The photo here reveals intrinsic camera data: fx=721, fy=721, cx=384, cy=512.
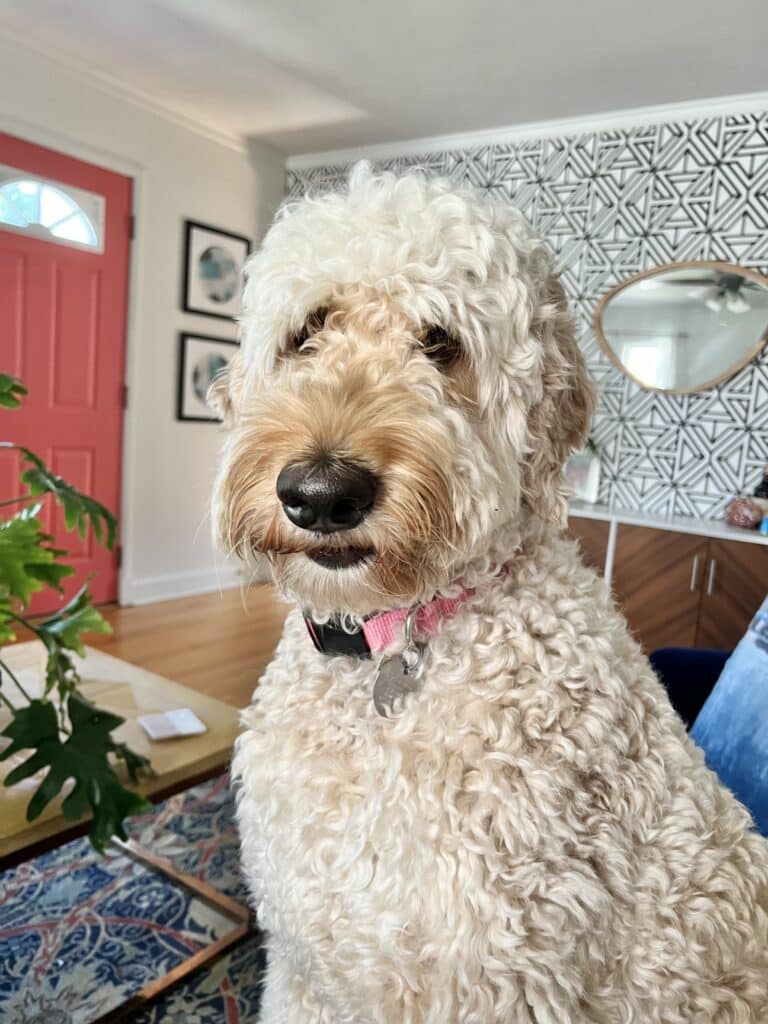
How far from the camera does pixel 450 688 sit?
81 centimetres

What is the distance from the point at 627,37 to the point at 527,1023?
12.0ft

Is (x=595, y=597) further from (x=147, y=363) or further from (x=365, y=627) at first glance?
(x=147, y=363)

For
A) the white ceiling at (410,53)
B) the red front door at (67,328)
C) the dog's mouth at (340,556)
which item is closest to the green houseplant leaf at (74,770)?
the dog's mouth at (340,556)

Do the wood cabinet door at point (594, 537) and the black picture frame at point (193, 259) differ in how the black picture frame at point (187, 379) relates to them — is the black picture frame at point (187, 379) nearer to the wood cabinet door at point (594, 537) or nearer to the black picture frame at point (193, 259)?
the black picture frame at point (193, 259)

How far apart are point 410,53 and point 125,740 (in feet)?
10.9

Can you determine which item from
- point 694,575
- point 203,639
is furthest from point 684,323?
point 203,639

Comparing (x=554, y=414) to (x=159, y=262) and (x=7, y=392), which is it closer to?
(x=7, y=392)

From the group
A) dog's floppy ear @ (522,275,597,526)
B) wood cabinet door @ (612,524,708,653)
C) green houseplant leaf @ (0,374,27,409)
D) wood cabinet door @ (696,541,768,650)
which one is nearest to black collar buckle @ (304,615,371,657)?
dog's floppy ear @ (522,275,597,526)

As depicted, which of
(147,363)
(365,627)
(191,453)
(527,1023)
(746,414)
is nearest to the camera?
(527,1023)

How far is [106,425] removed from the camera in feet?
13.7

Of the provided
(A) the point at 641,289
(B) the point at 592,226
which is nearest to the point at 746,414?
(A) the point at 641,289

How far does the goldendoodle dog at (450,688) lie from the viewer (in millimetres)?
730

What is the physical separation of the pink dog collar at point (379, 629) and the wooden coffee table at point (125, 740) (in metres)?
0.77

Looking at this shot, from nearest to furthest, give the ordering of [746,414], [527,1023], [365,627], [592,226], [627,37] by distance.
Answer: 1. [527,1023]
2. [365,627]
3. [627,37]
4. [746,414]
5. [592,226]
